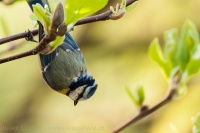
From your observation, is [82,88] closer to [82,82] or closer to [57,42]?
[82,82]

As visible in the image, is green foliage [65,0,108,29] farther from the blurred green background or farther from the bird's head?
the blurred green background

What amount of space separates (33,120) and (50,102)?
188 mm

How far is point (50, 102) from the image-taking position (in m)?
3.15

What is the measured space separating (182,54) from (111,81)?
2.00m

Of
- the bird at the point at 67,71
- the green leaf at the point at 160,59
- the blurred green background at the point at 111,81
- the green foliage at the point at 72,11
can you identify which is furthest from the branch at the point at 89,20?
the blurred green background at the point at 111,81

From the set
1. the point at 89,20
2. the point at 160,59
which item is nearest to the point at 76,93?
the point at 160,59

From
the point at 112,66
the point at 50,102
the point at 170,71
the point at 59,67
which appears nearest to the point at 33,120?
the point at 50,102

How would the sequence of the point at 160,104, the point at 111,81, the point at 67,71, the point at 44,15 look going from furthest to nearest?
1. the point at 111,81
2. the point at 67,71
3. the point at 160,104
4. the point at 44,15

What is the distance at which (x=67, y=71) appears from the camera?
142cm

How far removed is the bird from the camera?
4.46 feet

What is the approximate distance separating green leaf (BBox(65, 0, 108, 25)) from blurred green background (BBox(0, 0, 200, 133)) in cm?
187

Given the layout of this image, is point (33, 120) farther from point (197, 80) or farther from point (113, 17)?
point (113, 17)

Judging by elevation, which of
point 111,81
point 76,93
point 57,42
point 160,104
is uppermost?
point 57,42

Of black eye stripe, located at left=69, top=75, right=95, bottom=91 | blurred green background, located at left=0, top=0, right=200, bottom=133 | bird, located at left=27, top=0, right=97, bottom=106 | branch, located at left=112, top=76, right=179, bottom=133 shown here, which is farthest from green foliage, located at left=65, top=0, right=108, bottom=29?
blurred green background, located at left=0, top=0, right=200, bottom=133
